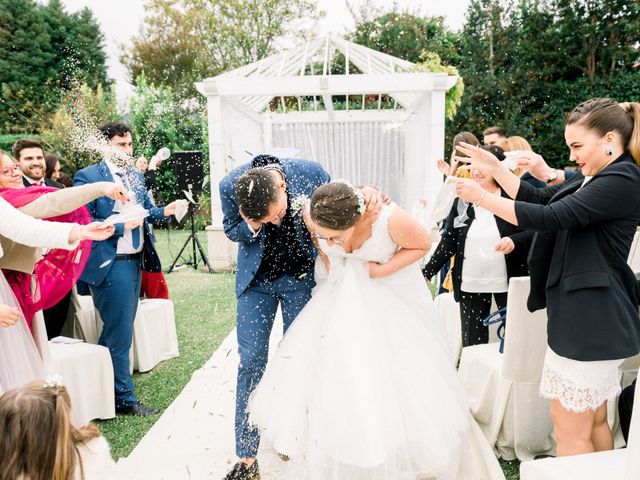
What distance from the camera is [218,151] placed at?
782cm

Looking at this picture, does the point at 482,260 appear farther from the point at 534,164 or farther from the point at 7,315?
the point at 7,315

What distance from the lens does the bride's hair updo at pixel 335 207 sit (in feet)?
6.92

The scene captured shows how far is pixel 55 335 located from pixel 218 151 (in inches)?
178

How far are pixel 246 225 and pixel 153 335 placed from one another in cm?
222

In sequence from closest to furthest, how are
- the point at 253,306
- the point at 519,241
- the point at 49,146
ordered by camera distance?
the point at 253,306, the point at 519,241, the point at 49,146

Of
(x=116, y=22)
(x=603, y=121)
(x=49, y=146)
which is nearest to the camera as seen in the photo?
(x=603, y=121)

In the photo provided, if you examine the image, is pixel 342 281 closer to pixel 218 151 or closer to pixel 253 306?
pixel 253 306

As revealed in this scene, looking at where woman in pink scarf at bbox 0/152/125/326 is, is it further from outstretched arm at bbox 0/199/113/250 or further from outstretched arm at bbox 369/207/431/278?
outstretched arm at bbox 369/207/431/278

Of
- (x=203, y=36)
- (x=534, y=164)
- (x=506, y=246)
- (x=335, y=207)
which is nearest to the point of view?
(x=335, y=207)

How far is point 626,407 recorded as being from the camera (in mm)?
2447

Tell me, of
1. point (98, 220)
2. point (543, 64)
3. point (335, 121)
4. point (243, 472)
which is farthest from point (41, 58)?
point (243, 472)

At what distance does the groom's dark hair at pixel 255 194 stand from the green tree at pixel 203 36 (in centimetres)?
1729

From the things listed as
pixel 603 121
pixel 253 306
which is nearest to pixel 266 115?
pixel 253 306

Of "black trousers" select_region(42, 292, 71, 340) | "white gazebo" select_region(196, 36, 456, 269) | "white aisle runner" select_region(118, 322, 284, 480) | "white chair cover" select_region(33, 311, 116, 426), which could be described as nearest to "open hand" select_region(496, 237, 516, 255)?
"white aisle runner" select_region(118, 322, 284, 480)
